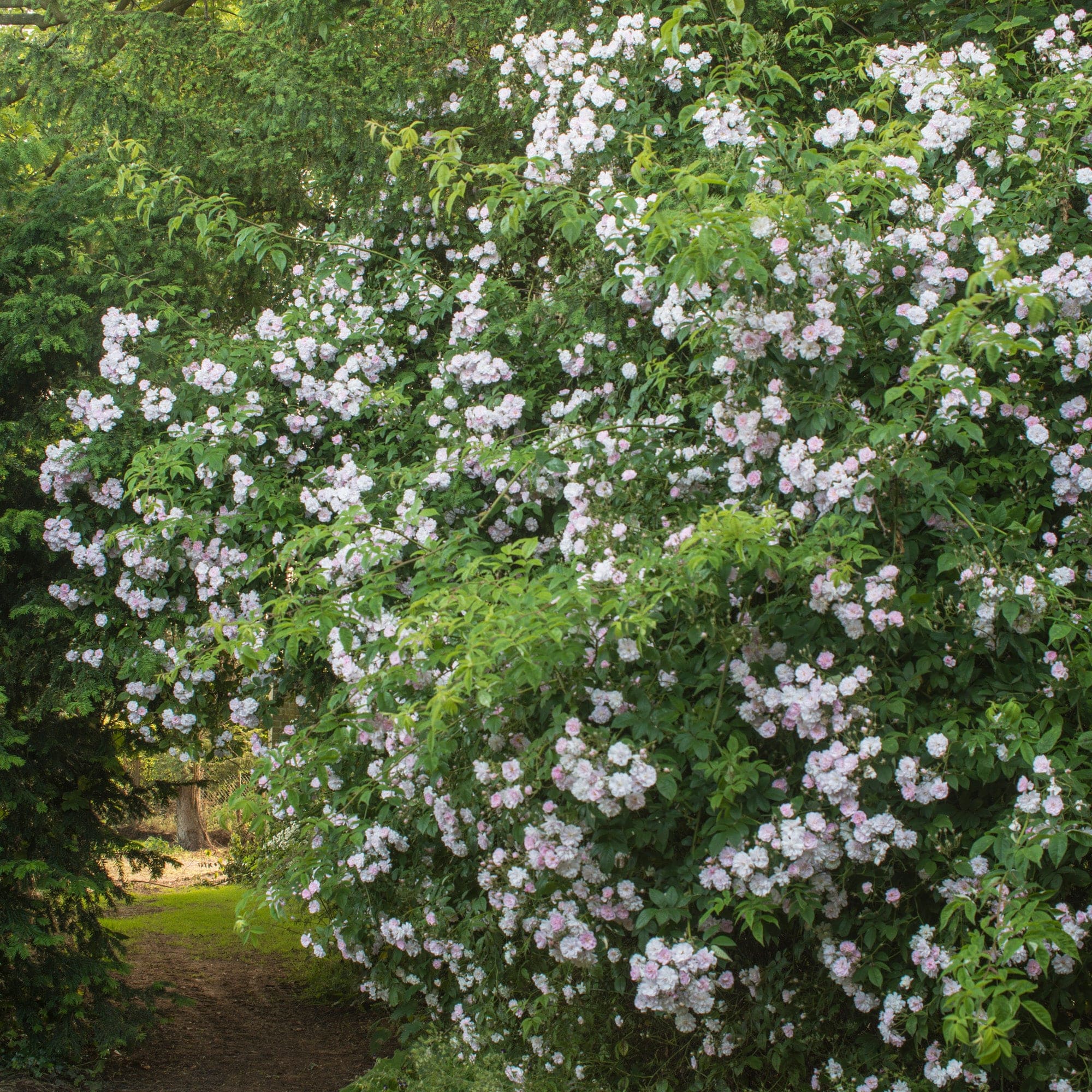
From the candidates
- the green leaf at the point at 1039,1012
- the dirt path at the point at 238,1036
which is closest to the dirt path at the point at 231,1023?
the dirt path at the point at 238,1036

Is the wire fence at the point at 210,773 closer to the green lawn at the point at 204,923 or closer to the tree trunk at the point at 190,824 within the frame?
the tree trunk at the point at 190,824

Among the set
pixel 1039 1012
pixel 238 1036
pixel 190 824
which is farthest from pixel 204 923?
pixel 1039 1012

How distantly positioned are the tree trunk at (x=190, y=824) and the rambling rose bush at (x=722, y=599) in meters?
11.4

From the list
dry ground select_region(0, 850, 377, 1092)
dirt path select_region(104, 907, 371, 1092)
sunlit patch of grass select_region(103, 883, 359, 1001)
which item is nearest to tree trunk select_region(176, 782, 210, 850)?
sunlit patch of grass select_region(103, 883, 359, 1001)

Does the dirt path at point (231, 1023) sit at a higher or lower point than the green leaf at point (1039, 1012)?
lower

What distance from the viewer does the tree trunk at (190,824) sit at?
49.2 feet

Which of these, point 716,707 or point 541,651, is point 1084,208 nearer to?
point 716,707

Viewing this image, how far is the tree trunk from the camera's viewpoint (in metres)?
15.0

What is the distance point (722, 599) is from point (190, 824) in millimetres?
14001

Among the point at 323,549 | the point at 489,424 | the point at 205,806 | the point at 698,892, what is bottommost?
the point at 205,806

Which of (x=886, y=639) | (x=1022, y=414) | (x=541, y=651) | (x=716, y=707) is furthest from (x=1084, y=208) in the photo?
(x=541, y=651)

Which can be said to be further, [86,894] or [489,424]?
[86,894]

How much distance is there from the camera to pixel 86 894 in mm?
5223

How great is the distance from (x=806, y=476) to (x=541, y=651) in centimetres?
98
